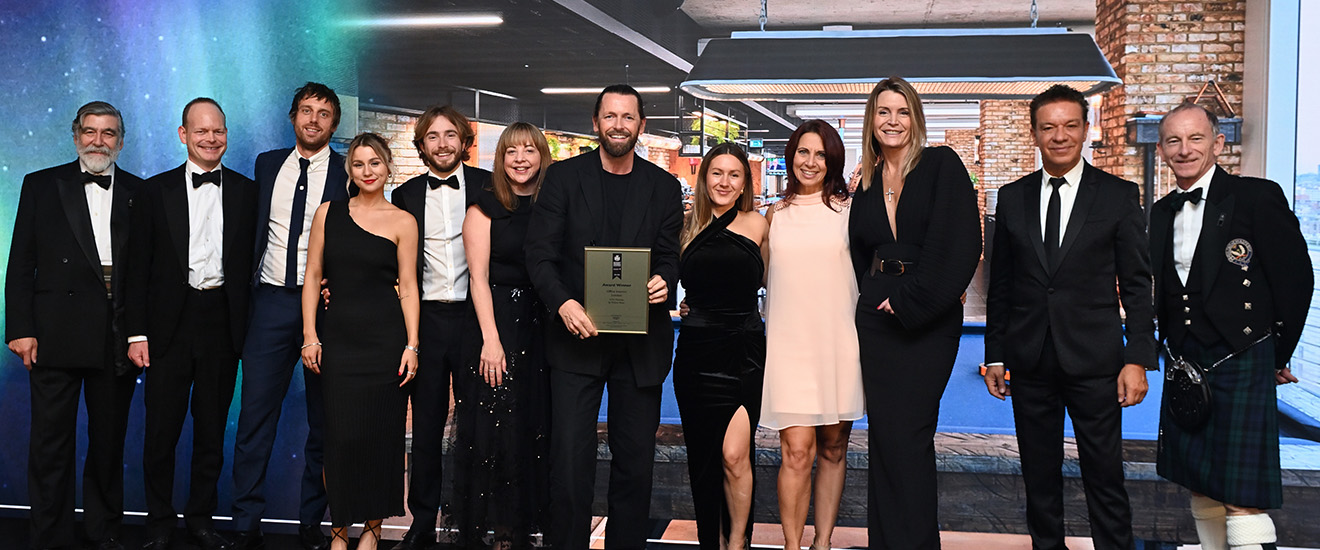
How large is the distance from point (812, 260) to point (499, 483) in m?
1.40

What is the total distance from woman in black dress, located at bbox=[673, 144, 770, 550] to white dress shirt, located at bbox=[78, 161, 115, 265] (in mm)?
2164

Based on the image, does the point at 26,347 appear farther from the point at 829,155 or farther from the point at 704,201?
the point at 829,155

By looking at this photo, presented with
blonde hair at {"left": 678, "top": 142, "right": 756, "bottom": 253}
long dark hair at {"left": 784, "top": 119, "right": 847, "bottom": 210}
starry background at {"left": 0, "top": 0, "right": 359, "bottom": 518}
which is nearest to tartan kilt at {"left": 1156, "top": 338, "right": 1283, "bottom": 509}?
long dark hair at {"left": 784, "top": 119, "right": 847, "bottom": 210}

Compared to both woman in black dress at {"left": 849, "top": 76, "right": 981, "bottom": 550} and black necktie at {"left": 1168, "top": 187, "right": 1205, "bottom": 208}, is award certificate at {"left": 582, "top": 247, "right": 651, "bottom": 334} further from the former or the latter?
black necktie at {"left": 1168, "top": 187, "right": 1205, "bottom": 208}

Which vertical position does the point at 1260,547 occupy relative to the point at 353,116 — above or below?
below

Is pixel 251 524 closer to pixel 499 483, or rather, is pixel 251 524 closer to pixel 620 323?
pixel 499 483

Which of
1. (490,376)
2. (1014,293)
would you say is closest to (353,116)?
(490,376)

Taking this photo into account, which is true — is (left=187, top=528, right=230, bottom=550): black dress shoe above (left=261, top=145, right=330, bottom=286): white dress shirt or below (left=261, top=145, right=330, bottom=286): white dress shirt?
below

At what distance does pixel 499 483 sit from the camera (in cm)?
349

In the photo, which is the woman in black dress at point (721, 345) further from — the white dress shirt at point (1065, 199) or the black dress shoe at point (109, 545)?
the black dress shoe at point (109, 545)

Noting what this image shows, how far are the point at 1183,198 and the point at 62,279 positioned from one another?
3.89 metres

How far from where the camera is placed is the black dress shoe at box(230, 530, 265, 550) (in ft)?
11.9

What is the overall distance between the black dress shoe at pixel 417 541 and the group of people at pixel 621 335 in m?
0.10

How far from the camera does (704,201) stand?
331cm
